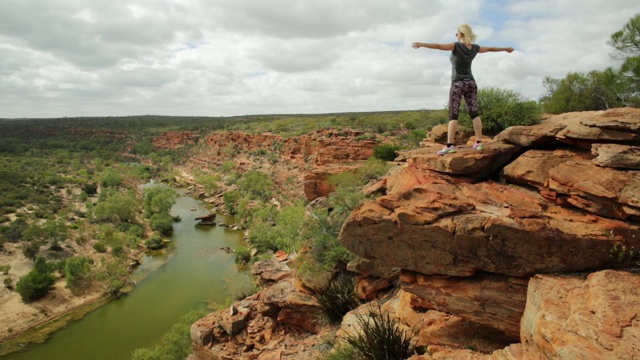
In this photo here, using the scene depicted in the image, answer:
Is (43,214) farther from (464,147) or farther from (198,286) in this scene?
(464,147)

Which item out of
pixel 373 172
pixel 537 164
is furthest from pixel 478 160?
pixel 373 172

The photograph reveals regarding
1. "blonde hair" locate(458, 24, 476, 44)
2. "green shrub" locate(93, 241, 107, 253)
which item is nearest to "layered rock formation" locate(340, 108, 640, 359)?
"blonde hair" locate(458, 24, 476, 44)

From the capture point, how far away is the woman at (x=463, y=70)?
7.25 m

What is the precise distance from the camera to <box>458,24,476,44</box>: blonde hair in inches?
286

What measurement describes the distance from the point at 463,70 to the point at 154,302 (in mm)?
25429

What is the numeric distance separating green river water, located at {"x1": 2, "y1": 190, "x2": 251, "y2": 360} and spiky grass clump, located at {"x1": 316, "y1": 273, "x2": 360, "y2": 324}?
12.0 metres

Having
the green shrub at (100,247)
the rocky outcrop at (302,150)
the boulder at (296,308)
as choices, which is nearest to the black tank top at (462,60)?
the boulder at (296,308)

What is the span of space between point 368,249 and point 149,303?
23261 millimetres

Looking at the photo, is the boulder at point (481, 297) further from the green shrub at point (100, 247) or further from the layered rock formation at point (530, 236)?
the green shrub at point (100, 247)

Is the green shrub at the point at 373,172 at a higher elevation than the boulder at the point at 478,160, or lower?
lower

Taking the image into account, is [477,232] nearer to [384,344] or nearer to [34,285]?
[384,344]

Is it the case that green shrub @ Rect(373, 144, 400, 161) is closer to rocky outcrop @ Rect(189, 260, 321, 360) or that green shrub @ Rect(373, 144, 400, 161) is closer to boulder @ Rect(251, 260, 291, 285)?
boulder @ Rect(251, 260, 291, 285)

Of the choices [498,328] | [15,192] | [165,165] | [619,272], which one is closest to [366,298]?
[498,328]

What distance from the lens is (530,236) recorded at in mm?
5824
